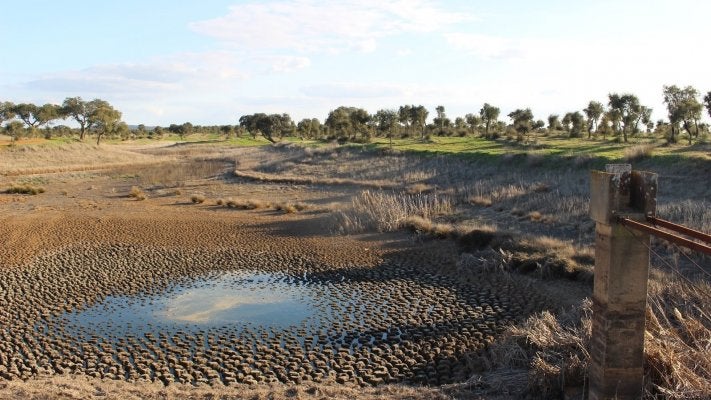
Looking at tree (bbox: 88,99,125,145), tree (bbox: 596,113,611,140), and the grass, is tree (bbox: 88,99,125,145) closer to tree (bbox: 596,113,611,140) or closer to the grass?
the grass

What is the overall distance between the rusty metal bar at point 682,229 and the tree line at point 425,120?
108 feet

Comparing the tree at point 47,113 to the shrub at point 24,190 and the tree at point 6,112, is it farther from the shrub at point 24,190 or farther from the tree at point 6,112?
the shrub at point 24,190

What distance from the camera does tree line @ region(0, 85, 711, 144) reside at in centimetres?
3894

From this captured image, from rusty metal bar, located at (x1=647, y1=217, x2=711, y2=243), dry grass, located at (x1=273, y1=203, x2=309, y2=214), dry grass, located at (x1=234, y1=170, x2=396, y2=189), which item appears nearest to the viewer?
rusty metal bar, located at (x1=647, y1=217, x2=711, y2=243)

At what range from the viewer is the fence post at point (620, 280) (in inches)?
218

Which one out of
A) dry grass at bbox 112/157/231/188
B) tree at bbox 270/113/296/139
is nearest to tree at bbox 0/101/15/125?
dry grass at bbox 112/157/231/188

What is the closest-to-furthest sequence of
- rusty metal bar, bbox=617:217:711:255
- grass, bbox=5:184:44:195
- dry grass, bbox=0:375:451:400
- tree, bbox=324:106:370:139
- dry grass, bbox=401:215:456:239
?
rusty metal bar, bbox=617:217:711:255, dry grass, bbox=0:375:451:400, dry grass, bbox=401:215:456:239, grass, bbox=5:184:44:195, tree, bbox=324:106:370:139

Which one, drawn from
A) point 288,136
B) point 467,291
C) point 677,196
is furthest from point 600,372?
point 288,136

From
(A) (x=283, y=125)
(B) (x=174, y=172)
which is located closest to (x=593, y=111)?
(B) (x=174, y=172)

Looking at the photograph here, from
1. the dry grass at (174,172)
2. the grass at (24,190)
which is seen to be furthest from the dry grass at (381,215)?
the grass at (24,190)

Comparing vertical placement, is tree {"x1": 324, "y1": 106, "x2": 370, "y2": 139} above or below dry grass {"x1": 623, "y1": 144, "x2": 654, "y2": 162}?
above

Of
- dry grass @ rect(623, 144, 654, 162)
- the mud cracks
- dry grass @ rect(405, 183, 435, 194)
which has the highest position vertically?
dry grass @ rect(623, 144, 654, 162)

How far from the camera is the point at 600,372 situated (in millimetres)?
5934

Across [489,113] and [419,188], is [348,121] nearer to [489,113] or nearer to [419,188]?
[489,113]
